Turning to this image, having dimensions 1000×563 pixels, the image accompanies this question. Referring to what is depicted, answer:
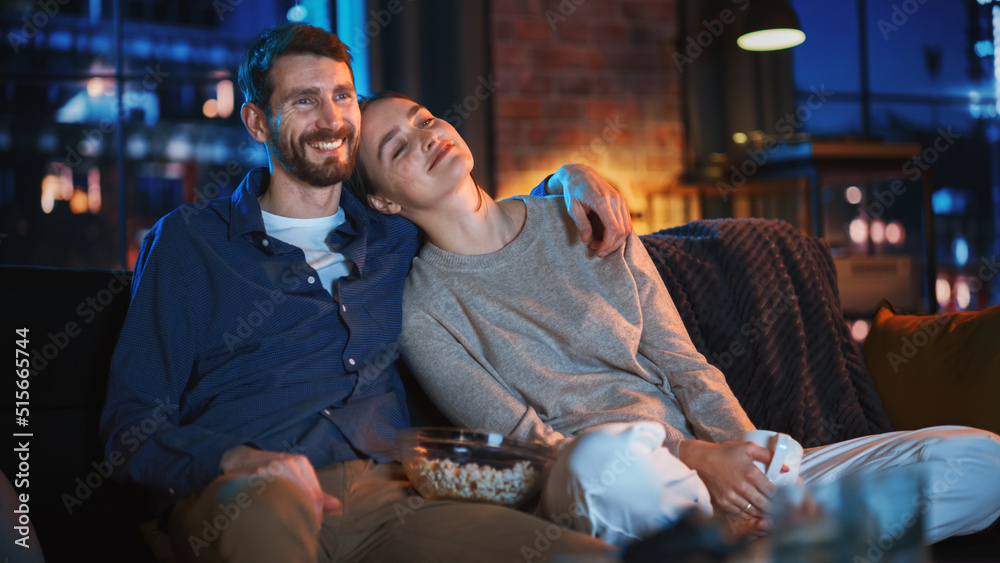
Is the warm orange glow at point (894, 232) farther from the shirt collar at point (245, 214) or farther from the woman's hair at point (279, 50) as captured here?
the shirt collar at point (245, 214)

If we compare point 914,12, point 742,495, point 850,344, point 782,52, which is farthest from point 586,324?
point 914,12

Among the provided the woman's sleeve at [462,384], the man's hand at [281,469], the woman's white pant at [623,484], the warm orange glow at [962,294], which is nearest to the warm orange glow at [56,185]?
the woman's sleeve at [462,384]

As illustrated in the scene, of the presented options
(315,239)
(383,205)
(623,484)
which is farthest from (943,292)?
(623,484)

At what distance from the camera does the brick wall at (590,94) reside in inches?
154

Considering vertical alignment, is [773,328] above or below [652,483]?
above

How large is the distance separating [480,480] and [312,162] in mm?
680

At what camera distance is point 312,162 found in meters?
1.54

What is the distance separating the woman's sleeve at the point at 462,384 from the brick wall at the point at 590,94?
235 cm

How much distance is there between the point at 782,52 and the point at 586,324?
129 inches

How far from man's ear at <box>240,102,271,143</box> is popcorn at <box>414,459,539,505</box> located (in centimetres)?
74

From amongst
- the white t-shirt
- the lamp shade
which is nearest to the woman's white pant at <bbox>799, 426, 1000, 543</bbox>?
the white t-shirt

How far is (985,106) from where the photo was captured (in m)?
A: 5.44

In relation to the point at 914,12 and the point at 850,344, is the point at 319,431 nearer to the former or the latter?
the point at 850,344

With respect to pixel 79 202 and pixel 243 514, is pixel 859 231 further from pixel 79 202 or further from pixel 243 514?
pixel 243 514
